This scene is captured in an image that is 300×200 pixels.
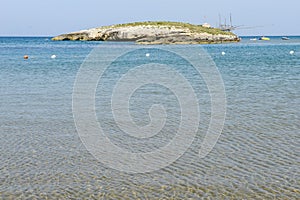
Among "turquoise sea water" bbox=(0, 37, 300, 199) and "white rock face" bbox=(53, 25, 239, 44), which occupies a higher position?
"white rock face" bbox=(53, 25, 239, 44)

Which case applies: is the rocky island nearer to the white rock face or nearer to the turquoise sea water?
the white rock face

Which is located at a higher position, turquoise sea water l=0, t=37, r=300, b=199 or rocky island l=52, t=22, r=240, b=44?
rocky island l=52, t=22, r=240, b=44

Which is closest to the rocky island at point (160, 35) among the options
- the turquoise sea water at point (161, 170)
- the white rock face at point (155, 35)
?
the white rock face at point (155, 35)

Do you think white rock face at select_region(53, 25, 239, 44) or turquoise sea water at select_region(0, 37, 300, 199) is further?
white rock face at select_region(53, 25, 239, 44)

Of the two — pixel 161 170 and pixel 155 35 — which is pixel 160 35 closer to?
pixel 155 35

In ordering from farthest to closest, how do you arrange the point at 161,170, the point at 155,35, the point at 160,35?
the point at 155,35 → the point at 160,35 → the point at 161,170

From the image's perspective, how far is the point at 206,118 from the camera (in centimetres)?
1697

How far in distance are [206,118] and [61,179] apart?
25.7 feet

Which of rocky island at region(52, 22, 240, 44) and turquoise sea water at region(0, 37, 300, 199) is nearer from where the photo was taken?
turquoise sea water at region(0, 37, 300, 199)

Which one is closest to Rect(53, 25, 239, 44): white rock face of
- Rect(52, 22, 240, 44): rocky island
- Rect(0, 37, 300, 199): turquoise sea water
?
Rect(52, 22, 240, 44): rocky island

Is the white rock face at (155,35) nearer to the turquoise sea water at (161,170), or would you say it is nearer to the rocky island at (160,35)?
the rocky island at (160,35)

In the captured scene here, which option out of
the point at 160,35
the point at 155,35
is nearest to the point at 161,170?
the point at 160,35

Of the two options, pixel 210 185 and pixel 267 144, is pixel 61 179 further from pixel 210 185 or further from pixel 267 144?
pixel 267 144

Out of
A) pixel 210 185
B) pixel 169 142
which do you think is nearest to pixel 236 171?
pixel 210 185
